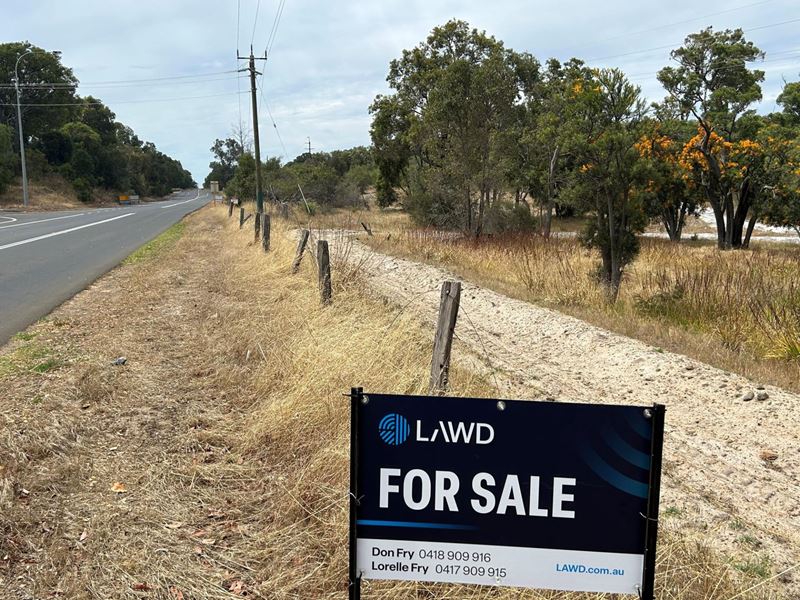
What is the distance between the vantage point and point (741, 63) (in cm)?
3616

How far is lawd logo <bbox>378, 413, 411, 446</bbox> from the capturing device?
2.03m

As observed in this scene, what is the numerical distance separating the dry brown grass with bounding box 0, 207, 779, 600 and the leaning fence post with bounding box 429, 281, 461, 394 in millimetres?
224

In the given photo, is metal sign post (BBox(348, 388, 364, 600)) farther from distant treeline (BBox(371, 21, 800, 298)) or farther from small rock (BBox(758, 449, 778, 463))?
distant treeline (BBox(371, 21, 800, 298))

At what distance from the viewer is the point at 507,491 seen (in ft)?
6.57

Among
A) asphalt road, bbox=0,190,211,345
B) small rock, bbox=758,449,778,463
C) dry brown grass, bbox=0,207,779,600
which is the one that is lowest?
small rock, bbox=758,449,778,463

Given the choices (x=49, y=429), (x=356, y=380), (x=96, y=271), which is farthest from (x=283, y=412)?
(x=96, y=271)

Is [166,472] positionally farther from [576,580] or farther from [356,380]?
[576,580]

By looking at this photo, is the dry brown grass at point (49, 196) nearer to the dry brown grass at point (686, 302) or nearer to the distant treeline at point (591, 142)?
the distant treeline at point (591, 142)

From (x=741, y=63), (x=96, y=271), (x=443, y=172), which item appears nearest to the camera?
(x=96, y=271)

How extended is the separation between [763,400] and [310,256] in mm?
7111

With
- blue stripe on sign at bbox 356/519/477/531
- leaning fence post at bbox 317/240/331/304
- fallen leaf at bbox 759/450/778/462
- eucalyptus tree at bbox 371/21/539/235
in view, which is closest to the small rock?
fallen leaf at bbox 759/450/778/462

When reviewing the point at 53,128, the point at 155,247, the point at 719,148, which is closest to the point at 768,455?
the point at 155,247

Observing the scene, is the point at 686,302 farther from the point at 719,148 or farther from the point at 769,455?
the point at 719,148

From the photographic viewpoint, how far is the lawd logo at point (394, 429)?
203 centimetres
